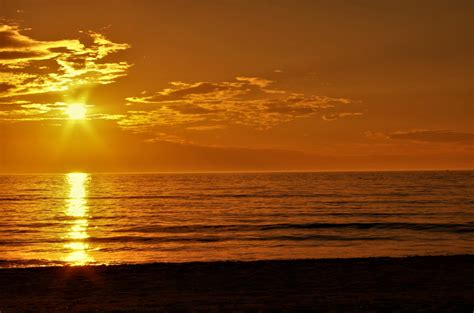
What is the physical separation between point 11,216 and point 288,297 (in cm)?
4580

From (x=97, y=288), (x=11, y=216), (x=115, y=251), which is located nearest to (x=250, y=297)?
(x=97, y=288)

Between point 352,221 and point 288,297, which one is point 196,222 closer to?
point 352,221

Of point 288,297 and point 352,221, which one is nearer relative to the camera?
point 288,297

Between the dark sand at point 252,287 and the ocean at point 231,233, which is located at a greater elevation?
the dark sand at point 252,287

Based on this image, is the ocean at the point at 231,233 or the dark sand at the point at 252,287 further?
the ocean at the point at 231,233

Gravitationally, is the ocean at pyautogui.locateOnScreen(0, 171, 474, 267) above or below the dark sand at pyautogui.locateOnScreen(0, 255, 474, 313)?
below

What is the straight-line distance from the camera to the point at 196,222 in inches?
1932

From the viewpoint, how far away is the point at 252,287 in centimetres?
1859

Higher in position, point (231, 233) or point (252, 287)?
point (252, 287)

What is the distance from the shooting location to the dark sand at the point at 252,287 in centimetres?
1555

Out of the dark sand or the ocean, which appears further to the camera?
the ocean

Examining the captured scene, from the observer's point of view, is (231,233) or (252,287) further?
(231,233)

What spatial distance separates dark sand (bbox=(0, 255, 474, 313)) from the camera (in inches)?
612

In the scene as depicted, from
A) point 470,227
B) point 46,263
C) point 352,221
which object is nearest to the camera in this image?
point 46,263
